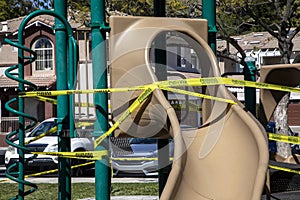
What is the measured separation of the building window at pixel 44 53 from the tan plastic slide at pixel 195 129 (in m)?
30.2

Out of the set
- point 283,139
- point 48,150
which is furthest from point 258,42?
point 283,139

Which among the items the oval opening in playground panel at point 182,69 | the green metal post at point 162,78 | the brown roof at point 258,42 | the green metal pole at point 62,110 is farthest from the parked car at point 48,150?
the brown roof at point 258,42

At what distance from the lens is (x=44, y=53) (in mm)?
34812

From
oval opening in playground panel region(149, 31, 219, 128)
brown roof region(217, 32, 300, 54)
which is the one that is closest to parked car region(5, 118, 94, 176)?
oval opening in playground panel region(149, 31, 219, 128)

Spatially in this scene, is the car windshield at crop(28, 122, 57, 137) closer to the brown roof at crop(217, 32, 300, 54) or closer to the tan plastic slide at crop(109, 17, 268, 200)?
the tan plastic slide at crop(109, 17, 268, 200)

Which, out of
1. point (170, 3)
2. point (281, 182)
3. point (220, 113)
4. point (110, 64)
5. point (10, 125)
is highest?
point (170, 3)

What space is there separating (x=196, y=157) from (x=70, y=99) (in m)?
1.44

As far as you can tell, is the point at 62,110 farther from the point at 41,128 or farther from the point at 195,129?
the point at 41,128

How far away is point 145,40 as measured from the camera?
4.48 metres

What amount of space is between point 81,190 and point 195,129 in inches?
337

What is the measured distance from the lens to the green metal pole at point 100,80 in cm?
446

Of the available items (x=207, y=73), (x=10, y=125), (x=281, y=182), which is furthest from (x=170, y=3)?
(x=10, y=125)

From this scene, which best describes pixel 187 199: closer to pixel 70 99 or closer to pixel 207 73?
pixel 207 73

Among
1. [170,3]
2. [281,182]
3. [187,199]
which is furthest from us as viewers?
[170,3]
